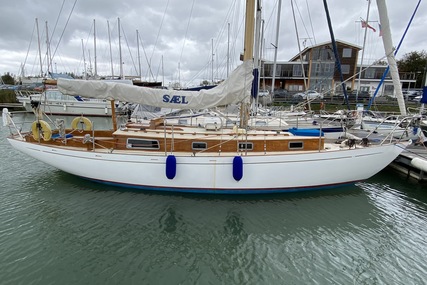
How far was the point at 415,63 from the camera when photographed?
44.5 m

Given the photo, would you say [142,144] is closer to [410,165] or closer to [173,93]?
[173,93]

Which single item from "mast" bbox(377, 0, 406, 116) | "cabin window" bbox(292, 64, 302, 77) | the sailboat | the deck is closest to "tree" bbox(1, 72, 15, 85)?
"cabin window" bbox(292, 64, 302, 77)

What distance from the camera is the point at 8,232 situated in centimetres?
541

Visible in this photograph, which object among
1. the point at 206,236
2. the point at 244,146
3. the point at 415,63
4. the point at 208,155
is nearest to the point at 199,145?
the point at 208,155

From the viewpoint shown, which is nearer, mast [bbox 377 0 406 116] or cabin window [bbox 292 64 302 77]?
mast [bbox 377 0 406 116]

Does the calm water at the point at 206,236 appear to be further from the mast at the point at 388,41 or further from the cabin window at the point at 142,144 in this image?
the mast at the point at 388,41

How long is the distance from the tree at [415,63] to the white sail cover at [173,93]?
164 feet

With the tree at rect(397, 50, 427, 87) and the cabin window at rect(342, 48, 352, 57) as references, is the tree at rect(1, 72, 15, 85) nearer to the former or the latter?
the cabin window at rect(342, 48, 352, 57)

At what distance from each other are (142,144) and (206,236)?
11.5 feet

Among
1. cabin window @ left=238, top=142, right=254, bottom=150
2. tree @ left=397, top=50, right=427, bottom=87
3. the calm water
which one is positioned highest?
tree @ left=397, top=50, right=427, bottom=87

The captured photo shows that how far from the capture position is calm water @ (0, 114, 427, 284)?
14.5ft

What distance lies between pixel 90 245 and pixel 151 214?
63.7 inches

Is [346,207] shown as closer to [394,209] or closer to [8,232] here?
[394,209]

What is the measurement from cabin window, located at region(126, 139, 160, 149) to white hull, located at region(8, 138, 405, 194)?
0.36 m
